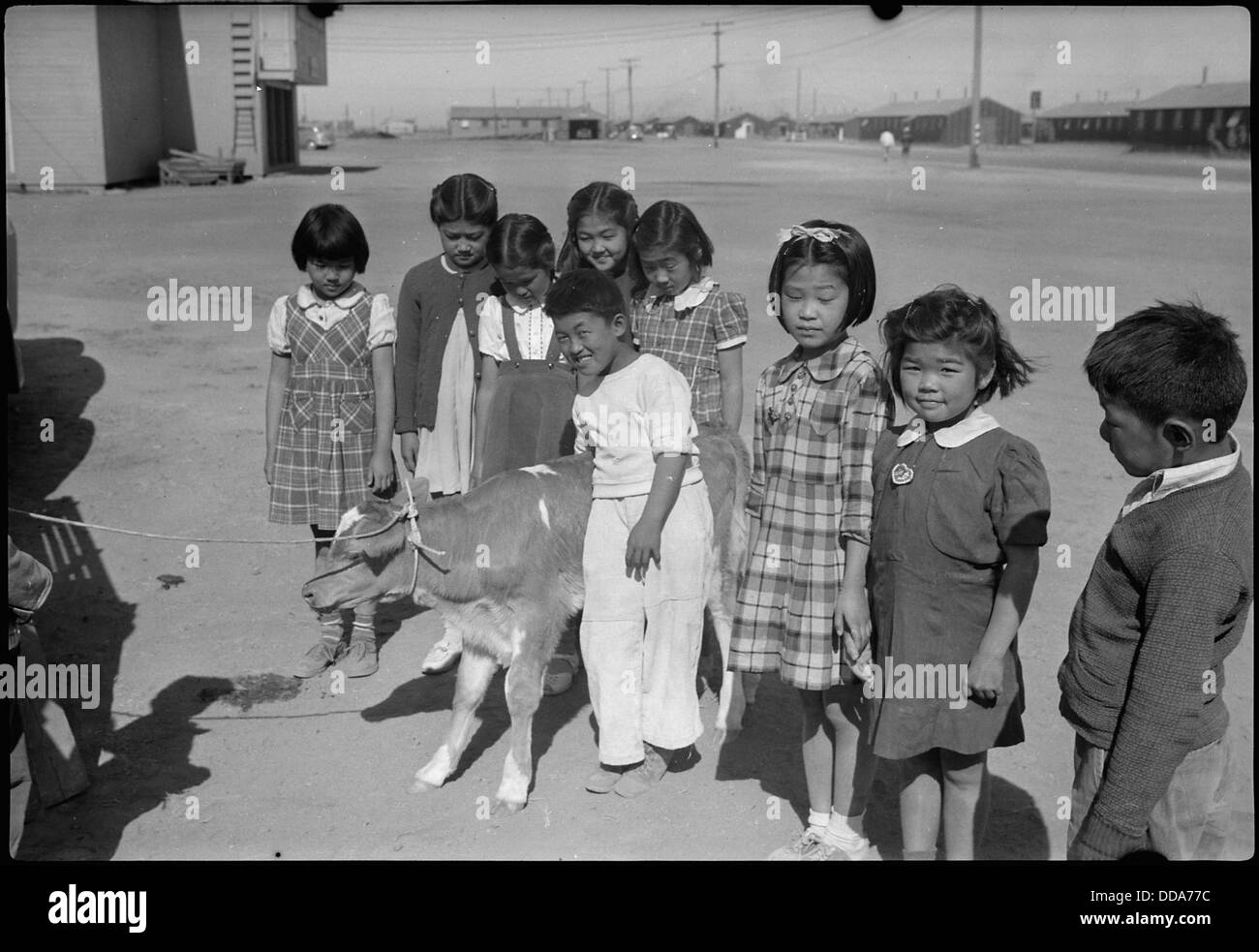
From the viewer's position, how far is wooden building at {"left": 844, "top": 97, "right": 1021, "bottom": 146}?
183 ft

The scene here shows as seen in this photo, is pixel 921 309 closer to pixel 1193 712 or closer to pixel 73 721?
pixel 1193 712

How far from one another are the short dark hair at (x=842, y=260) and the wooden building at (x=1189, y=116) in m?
46.1

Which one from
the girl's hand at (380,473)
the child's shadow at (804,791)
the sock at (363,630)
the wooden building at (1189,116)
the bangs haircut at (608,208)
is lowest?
the child's shadow at (804,791)

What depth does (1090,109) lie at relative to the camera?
5962 centimetres

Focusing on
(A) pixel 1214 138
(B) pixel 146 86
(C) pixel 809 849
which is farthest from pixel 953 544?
(A) pixel 1214 138

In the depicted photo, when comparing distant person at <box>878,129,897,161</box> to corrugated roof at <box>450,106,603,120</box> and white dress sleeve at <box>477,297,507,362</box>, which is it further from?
white dress sleeve at <box>477,297,507,362</box>

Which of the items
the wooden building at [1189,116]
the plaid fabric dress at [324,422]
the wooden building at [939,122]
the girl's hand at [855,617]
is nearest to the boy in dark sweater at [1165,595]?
the girl's hand at [855,617]

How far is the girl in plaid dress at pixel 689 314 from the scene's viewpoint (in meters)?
4.82

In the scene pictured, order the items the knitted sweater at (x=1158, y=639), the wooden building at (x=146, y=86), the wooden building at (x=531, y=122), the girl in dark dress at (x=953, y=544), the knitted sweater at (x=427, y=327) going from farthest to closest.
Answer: the wooden building at (x=531, y=122) < the wooden building at (x=146, y=86) < the knitted sweater at (x=427, y=327) < the girl in dark dress at (x=953, y=544) < the knitted sweater at (x=1158, y=639)

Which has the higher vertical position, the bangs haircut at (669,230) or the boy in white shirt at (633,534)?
the bangs haircut at (669,230)

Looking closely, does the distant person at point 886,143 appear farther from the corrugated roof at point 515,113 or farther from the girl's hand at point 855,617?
the girl's hand at point 855,617

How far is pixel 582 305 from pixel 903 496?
4.31ft

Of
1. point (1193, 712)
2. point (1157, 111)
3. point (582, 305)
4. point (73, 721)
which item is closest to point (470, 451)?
point (582, 305)

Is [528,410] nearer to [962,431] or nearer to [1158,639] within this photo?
[962,431]
